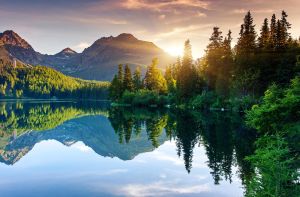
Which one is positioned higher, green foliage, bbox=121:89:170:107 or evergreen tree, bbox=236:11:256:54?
evergreen tree, bbox=236:11:256:54

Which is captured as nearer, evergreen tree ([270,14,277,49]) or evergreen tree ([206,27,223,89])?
evergreen tree ([270,14,277,49])

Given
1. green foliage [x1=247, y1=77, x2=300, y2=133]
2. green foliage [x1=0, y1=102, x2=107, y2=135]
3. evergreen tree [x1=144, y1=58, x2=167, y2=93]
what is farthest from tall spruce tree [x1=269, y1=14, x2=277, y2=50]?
evergreen tree [x1=144, y1=58, x2=167, y2=93]

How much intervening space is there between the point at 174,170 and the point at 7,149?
19899mm

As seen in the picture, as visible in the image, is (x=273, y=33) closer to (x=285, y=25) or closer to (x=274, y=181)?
(x=285, y=25)

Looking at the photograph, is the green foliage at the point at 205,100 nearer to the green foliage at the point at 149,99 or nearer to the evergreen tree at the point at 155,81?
the green foliage at the point at 149,99

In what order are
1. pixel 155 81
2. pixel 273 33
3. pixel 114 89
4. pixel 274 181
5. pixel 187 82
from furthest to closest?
pixel 114 89
pixel 155 81
pixel 187 82
pixel 273 33
pixel 274 181

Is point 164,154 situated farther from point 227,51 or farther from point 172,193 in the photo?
point 227,51

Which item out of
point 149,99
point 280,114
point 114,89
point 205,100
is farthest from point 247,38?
point 114,89

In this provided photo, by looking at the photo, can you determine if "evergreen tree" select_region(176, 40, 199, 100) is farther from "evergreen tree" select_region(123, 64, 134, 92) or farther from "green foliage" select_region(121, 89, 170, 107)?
"evergreen tree" select_region(123, 64, 134, 92)

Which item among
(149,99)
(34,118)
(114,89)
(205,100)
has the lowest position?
(34,118)

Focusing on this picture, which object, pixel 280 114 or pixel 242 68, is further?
pixel 242 68

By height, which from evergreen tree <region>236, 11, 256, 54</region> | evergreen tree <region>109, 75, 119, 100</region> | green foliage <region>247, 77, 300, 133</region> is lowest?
green foliage <region>247, 77, 300, 133</region>

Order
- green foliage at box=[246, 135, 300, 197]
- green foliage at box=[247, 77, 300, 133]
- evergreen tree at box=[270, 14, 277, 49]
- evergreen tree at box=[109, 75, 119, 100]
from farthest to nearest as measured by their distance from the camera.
→ 1. evergreen tree at box=[109, 75, 119, 100]
2. evergreen tree at box=[270, 14, 277, 49]
3. green foliage at box=[247, 77, 300, 133]
4. green foliage at box=[246, 135, 300, 197]

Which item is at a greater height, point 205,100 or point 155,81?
point 155,81
